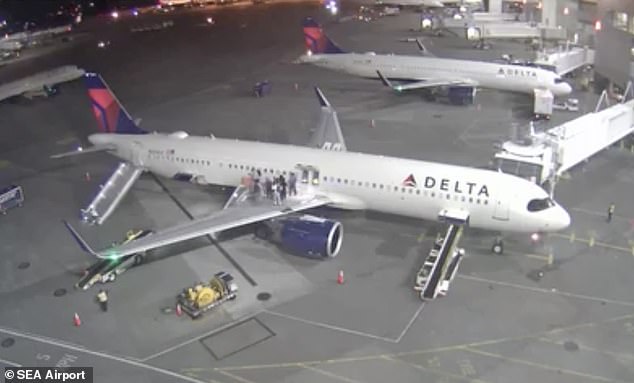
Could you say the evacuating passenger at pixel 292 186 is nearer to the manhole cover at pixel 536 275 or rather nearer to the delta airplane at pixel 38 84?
the manhole cover at pixel 536 275

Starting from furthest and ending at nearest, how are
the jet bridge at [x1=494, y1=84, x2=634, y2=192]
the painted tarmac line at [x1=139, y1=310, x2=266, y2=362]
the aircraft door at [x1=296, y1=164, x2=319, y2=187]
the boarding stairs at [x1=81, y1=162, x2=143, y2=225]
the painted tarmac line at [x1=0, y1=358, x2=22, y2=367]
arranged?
1. the jet bridge at [x1=494, y1=84, x2=634, y2=192]
2. the boarding stairs at [x1=81, y1=162, x2=143, y2=225]
3. the aircraft door at [x1=296, y1=164, x2=319, y2=187]
4. the painted tarmac line at [x1=139, y1=310, x2=266, y2=362]
5. the painted tarmac line at [x1=0, y1=358, x2=22, y2=367]

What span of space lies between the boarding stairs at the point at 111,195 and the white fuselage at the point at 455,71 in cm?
3276

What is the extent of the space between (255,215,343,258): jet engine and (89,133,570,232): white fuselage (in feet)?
10.2

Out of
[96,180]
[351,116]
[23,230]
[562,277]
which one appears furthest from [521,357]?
[351,116]

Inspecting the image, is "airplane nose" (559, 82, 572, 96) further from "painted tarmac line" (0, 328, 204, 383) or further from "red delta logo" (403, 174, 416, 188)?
"painted tarmac line" (0, 328, 204, 383)

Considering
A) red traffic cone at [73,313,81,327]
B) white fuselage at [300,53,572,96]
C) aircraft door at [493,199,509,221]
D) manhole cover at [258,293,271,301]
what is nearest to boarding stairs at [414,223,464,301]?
aircraft door at [493,199,509,221]

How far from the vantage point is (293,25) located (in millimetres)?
116125

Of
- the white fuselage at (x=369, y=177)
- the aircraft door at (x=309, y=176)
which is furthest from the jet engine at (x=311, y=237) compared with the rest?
the white fuselage at (x=369, y=177)

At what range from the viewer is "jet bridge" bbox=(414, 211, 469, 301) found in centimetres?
2764

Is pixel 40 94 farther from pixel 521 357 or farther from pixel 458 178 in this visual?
pixel 521 357

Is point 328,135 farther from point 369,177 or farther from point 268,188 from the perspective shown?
point 369,177

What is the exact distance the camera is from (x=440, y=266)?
28.5m

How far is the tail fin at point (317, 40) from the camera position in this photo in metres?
67.9

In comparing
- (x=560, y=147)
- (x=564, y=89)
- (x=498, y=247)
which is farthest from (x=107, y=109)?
(x=564, y=89)
